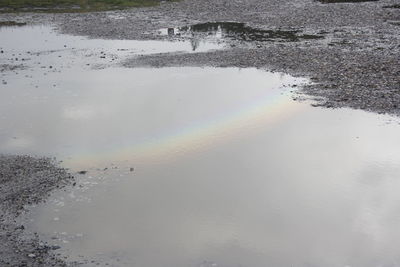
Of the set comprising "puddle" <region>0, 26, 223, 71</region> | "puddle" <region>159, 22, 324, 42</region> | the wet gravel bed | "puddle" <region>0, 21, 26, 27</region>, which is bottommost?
the wet gravel bed

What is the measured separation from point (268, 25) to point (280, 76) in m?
21.0

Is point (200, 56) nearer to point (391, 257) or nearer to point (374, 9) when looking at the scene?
point (391, 257)

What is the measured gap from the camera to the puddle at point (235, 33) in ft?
141

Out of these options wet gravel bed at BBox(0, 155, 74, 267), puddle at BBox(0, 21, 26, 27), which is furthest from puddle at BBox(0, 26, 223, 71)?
wet gravel bed at BBox(0, 155, 74, 267)

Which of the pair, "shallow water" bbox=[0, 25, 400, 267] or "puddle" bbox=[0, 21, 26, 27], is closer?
"shallow water" bbox=[0, 25, 400, 267]

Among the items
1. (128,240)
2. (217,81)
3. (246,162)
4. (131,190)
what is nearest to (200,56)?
(217,81)

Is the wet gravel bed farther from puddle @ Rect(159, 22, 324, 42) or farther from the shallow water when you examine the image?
puddle @ Rect(159, 22, 324, 42)

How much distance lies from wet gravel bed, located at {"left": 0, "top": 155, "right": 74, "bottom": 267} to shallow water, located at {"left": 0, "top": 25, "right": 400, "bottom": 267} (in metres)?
0.51

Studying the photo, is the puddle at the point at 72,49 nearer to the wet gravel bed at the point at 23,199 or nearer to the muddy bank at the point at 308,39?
the muddy bank at the point at 308,39

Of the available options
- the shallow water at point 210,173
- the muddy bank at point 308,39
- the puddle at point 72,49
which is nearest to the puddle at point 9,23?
the muddy bank at point 308,39

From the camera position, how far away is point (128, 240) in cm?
1412

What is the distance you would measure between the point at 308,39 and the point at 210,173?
1067 inches

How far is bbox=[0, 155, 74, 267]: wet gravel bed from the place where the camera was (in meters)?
13.1

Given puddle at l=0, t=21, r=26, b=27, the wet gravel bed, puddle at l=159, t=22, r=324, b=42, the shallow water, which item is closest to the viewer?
the wet gravel bed
